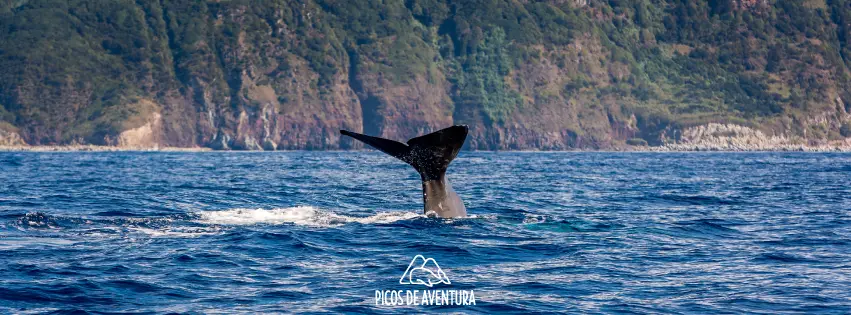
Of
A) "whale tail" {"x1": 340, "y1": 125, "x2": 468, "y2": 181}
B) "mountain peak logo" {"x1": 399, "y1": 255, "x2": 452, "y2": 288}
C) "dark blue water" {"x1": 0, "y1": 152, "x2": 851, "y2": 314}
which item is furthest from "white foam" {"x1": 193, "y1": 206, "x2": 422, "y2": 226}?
"mountain peak logo" {"x1": 399, "y1": 255, "x2": 452, "y2": 288}

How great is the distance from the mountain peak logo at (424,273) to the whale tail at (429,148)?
3.18 meters

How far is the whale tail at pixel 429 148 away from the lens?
67.3ft

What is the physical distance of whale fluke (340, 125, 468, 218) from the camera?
67.4 feet

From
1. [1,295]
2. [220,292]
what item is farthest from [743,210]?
[1,295]

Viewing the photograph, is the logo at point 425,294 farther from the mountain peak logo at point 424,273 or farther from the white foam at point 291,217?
the white foam at point 291,217

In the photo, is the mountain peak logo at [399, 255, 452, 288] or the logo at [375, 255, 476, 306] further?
the mountain peak logo at [399, 255, 452, 288]

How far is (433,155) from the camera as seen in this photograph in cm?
2158

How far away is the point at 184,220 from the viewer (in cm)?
2405

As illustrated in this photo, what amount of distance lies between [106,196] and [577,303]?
2374 cm

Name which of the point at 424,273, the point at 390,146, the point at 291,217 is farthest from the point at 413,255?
the point at 291,217

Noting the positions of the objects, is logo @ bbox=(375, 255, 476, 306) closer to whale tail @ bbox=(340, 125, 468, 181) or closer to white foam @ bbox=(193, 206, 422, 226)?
whale tail @ bbox=(340, 125, 468, 181)

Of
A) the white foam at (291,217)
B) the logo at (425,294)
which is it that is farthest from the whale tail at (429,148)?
the logo at (425,294)

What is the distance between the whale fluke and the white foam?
1.28 meters

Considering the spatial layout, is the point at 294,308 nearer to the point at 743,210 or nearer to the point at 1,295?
the point at 1,295
